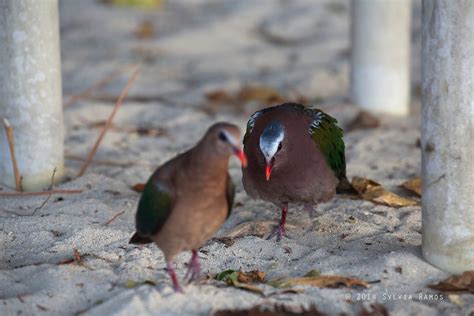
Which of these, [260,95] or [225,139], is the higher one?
[225,139]

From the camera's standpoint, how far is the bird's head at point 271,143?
438 centimetres

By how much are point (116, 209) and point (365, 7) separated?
340 cm

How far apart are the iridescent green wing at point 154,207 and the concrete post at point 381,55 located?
422 centimetres

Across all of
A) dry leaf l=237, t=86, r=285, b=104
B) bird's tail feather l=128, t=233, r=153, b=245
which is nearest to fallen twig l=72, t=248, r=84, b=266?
bird's tail feather l=128, t=233, r=153, b=245

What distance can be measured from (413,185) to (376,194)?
378 mm

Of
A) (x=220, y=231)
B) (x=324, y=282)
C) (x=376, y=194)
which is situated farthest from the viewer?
(x=376, y=194)

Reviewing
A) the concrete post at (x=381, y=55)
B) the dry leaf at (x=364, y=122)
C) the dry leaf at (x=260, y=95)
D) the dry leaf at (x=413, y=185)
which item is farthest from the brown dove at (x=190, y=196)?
the dry leaf at (x=260, y=95)

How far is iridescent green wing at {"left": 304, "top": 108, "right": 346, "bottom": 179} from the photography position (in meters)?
4.79

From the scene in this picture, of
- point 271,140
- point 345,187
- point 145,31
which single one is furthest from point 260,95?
point 271,140

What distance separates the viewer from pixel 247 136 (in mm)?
4777

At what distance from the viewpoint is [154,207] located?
363 cm

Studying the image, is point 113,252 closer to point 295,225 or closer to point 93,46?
point 295,225

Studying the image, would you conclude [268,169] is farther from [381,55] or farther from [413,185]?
[381,55]

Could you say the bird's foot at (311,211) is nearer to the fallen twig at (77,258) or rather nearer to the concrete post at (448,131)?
the concrete post at (448,131)
